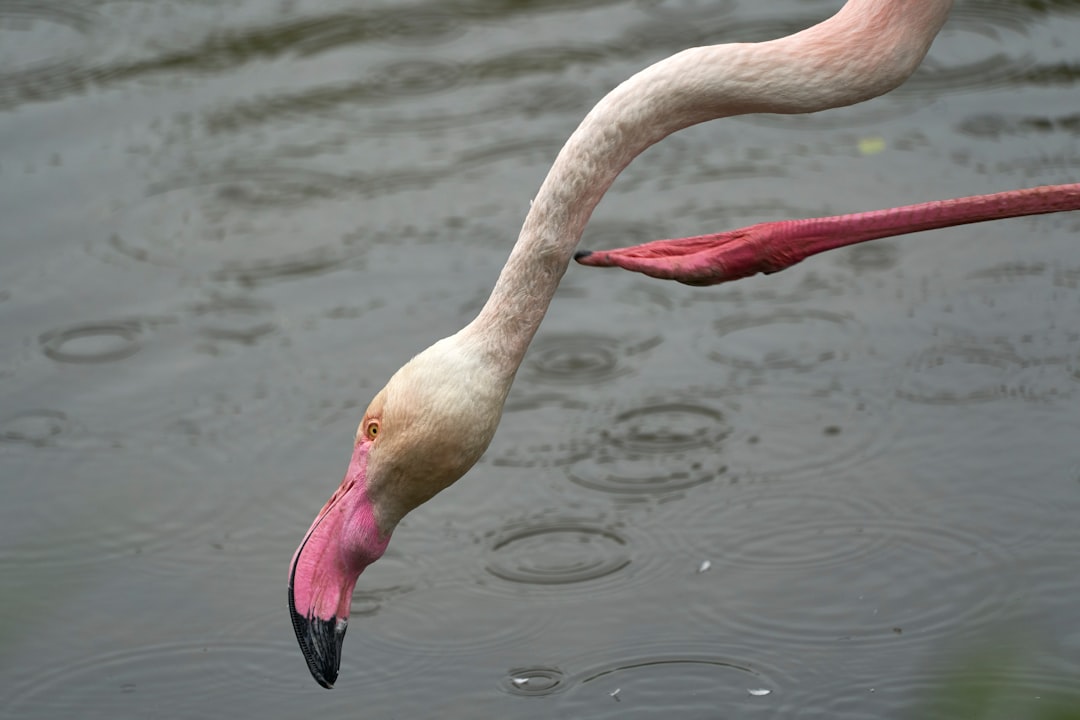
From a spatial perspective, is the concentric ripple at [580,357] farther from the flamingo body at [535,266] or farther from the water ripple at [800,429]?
the flamingo body at [535,266]

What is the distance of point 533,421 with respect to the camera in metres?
6.40

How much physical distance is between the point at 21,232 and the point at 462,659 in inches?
160

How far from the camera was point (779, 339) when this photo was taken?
22.1 ft

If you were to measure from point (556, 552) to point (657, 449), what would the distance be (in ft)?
2.61

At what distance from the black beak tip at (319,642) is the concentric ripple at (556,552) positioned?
1101 mm

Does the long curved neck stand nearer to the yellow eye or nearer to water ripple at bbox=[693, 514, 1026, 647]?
the yellow eye

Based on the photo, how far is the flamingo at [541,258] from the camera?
4.20 metres

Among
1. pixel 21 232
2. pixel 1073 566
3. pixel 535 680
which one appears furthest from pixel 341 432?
pixel 1073 566

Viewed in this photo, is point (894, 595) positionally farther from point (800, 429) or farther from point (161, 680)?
point (161, 680)

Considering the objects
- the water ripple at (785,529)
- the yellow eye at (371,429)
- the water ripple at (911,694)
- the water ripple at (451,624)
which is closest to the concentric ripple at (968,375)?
the water ripple at (785,529)

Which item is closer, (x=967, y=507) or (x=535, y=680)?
(x=535, y=680)

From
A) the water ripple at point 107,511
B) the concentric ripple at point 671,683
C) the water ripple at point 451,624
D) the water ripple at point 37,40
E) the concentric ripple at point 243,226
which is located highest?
the water ripple at point 37,40

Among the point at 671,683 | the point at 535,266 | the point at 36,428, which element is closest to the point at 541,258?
the point at 535,266

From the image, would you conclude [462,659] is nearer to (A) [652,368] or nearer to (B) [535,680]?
(B) [535,680]
